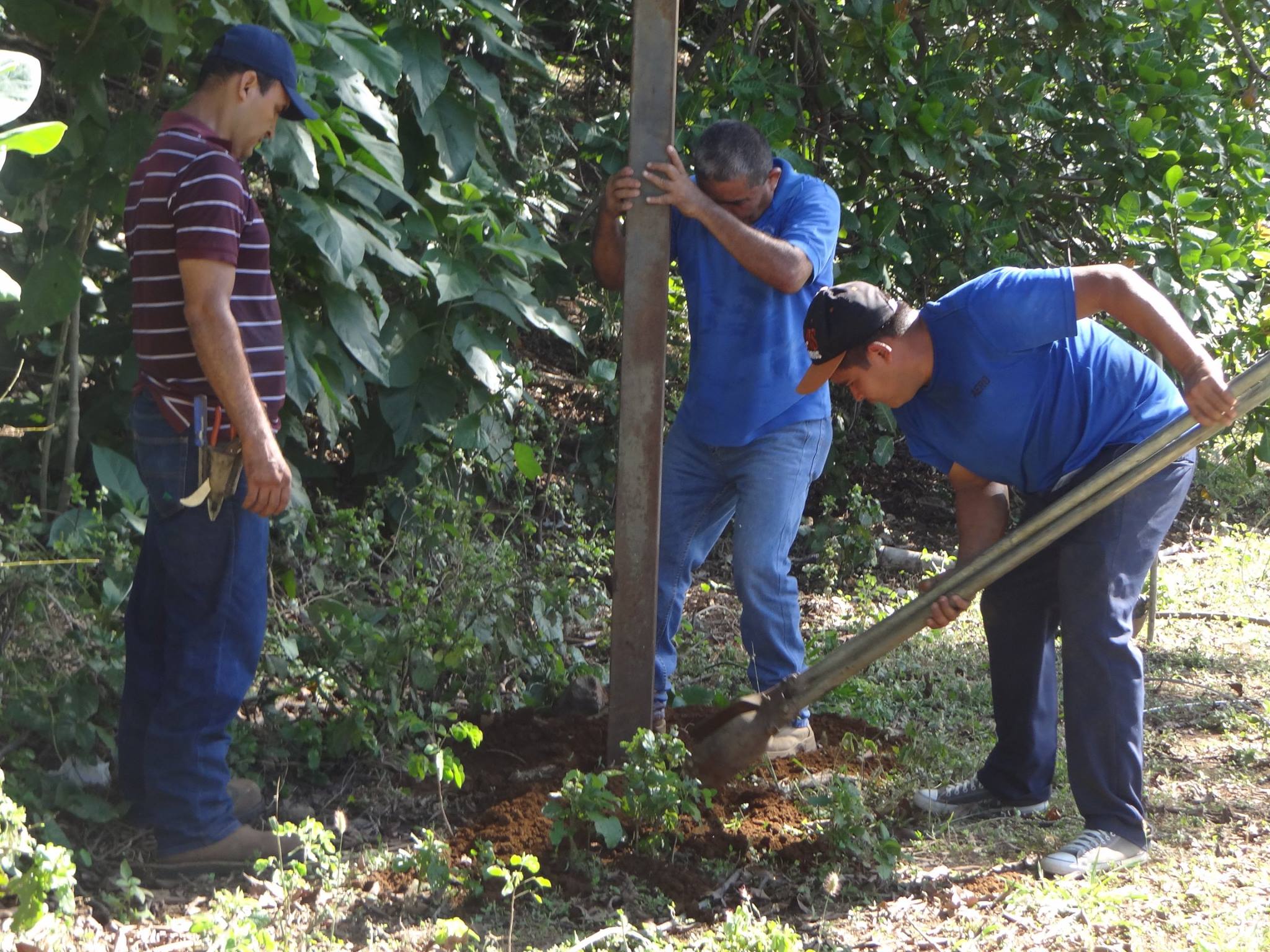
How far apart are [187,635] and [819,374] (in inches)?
66.9

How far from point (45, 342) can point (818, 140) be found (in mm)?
3360

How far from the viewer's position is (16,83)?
146 cm

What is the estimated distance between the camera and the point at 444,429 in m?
4.56

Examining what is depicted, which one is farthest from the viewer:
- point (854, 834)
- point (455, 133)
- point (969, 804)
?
point (455, 133)

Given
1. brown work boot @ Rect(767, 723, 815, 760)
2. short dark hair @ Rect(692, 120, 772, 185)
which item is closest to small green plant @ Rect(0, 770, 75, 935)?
brown work boot @ Rect(767, 723, 815, 760)

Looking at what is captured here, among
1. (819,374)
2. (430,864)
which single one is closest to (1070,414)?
(819,374)

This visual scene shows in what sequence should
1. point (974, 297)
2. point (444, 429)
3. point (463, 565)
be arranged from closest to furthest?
point (974, 297) < point (463, 565) < point (444, 429)

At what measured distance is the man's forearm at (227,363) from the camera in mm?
2908

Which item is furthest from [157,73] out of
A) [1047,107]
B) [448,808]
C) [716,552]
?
[1047,107]

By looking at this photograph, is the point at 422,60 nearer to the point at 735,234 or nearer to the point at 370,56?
the point at 370,56

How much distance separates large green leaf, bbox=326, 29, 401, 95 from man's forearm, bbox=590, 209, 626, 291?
2.27ft

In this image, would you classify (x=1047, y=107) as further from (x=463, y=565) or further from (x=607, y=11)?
(x=463, y=565)

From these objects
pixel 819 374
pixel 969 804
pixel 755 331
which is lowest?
pixel 969 804

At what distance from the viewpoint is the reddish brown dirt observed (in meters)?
3.32
